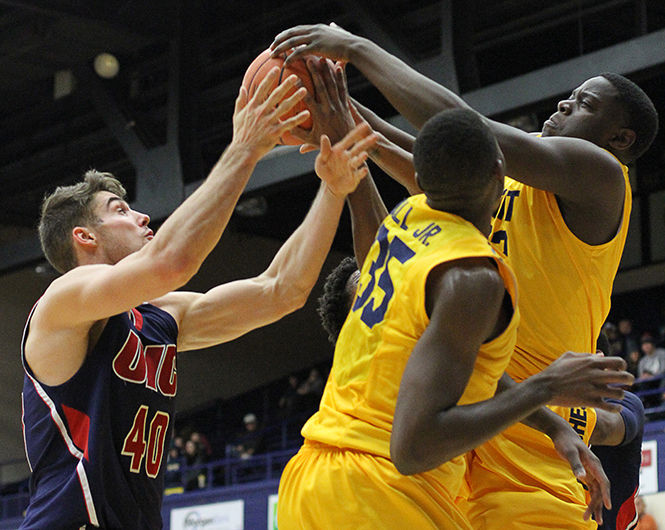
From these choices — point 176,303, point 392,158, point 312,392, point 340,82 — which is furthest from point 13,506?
point 340,82

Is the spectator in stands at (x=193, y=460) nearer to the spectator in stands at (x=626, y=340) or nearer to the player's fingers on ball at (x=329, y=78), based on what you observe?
the spectator in stands at (x=626, y=340)

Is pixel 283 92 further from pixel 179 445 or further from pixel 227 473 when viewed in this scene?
pixel 179 445

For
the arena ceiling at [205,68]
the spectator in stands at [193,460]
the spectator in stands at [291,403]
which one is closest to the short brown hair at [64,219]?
the arena ceiling at [205,68]

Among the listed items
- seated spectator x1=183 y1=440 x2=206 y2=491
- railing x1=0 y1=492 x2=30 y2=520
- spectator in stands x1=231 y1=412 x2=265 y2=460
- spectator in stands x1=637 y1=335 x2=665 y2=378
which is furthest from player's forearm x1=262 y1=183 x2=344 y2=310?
railing x1=0 y1=492 x2=30 y2=520

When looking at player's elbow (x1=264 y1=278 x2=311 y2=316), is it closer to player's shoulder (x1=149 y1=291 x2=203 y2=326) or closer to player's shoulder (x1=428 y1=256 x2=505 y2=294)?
player's shoulder (x1=149 y1=291 x2=203 y2=326)

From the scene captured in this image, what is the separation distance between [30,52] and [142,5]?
2.22 metres

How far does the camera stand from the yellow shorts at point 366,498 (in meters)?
2.63

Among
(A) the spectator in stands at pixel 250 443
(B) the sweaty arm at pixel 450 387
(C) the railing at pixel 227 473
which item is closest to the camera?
(B) the sweaty arm at pixel 450 387

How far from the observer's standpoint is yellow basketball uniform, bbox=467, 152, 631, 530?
3100 millimetres

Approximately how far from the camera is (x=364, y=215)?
139 inches

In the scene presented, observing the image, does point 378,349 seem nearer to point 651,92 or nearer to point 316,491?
point 316,491

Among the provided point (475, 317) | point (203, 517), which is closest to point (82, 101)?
point (203, 517)

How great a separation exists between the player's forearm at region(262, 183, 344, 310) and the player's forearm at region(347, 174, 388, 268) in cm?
9

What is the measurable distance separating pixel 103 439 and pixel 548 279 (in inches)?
59.0
